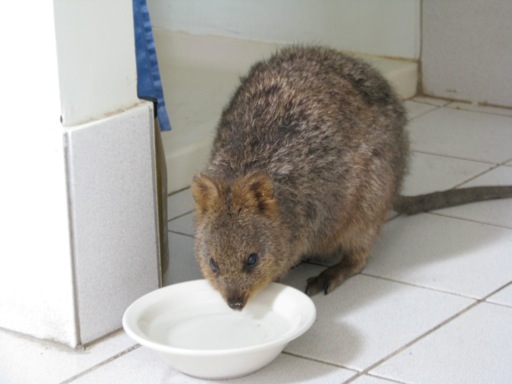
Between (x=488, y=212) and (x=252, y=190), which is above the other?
(x=252, y=190)

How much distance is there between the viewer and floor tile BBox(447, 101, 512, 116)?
6000mm

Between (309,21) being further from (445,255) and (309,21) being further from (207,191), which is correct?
(207,191)

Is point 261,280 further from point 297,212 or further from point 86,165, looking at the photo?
point 86,165

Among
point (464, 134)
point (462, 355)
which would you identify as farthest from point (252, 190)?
point (464, 134)

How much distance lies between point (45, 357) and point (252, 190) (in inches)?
36.4

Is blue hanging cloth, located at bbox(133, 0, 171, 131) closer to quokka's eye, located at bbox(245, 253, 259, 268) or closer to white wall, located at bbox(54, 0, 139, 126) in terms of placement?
white wall, located at bbox(54, 0, 139, 126)

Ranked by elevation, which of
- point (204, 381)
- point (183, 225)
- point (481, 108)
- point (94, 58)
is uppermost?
point (94, 58)

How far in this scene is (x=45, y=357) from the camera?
3.44m

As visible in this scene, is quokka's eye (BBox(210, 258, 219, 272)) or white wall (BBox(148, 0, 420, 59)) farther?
white wall (BBox(148, 0, 420, 59))

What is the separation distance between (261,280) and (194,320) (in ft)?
1.03

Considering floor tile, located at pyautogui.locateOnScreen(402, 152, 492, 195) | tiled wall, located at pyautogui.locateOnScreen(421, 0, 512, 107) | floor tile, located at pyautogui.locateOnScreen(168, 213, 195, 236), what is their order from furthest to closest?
1. tiled wall, located at pyautogui.locateOnScreen(421, 0, 512, 107)
2. floor tile, located at pyautogui.locateOnScreen(402, 152, 492, 195)
3. floor tile, located at pyautogui.locateOnScreen(168, 213, 195, 236)

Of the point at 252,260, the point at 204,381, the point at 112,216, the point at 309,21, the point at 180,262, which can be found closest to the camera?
the point at 204,381

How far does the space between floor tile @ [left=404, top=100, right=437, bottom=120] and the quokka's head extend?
274 cm

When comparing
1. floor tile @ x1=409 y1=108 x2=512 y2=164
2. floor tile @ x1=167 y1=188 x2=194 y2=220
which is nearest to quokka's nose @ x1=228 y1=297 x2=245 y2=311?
floor tile @ x1=167 y1=188 x2=194 y2=220
